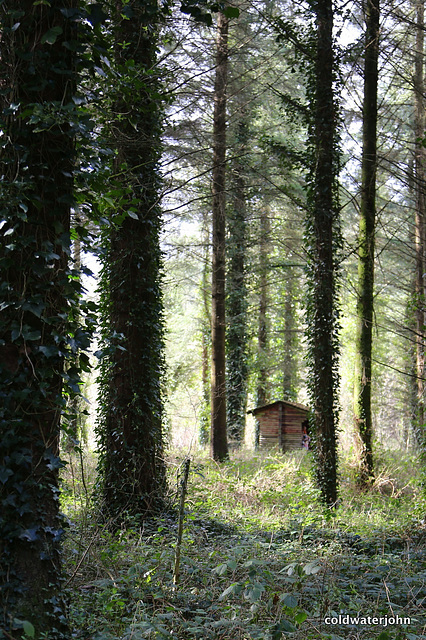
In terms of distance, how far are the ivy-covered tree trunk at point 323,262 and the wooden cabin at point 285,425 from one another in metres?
9.31

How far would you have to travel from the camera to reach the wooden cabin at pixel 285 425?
1916cm

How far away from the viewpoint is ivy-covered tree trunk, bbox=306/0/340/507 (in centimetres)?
959

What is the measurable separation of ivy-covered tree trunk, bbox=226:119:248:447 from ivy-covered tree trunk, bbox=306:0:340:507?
29.3 ft

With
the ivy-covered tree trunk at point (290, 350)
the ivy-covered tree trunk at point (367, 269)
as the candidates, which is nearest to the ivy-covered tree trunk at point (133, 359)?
the ivy-covered tree trunk at point (367, 269)

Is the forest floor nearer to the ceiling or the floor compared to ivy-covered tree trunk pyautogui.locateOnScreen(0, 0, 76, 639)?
nearer to the floor

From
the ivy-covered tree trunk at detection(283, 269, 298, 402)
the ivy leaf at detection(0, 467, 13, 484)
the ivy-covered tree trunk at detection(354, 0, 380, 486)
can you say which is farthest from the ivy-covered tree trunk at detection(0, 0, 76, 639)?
the ivy-covered tree trunk at detection(283, 269, 298, 402)

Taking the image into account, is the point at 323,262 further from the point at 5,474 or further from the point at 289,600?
the point at 5,474

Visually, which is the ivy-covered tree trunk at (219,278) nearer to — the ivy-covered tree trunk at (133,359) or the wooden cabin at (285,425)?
the ivy-covered tree trunk at (133,359)

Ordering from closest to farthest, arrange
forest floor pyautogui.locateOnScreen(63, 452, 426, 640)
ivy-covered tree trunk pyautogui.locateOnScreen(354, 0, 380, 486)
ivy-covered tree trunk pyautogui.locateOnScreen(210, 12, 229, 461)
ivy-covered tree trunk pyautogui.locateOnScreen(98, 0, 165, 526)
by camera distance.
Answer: forest floor pyautogui.locateOnScreen(63, 452, 426, 640) < ivy-covered tree trunk pyautogui.locateOnScreen(98, 0, 165, 526) < ivy-covered tree trunk pyautogui.locateOnScreen(354, 0, 380, 486) < ivy-covered tree trunk pyautogui.locateOnScreen(210, 12, 229, 461)

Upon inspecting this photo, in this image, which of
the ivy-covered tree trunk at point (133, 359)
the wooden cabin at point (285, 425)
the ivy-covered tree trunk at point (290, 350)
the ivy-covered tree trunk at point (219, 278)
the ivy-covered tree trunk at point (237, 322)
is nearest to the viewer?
the ivy-covered tree trunk at point (133, 359)

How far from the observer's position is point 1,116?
3703 millimetres

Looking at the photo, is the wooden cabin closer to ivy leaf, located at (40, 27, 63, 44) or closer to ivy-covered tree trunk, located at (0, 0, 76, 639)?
ivy-covered tree trunk, located at (0, 0, 76, 639)

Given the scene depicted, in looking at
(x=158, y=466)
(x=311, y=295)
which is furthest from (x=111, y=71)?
(x=311, y=295)

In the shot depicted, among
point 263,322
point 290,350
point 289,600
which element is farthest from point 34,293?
point 290,350
